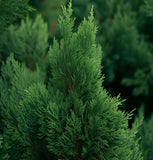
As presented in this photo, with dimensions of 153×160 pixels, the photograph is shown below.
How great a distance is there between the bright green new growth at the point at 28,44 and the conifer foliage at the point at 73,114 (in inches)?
26.2

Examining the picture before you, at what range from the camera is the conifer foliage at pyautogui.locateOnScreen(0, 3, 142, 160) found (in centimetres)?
133

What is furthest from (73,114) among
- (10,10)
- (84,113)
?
(10,10)

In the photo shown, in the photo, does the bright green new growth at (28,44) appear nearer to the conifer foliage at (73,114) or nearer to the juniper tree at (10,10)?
the juniper tree at (10,10)

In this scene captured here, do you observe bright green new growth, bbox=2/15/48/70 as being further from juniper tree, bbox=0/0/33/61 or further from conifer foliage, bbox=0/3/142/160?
conifer foliage, bbox=0/3/142/160

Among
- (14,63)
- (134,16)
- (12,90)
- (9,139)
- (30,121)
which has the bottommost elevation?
(9,139)

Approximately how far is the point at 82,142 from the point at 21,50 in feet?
3.68

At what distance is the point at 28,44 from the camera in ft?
7.03

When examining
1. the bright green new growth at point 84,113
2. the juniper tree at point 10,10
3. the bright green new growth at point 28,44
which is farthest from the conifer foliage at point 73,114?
the bright green new growth at point 28,44

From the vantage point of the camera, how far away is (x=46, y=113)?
1374 millimetres

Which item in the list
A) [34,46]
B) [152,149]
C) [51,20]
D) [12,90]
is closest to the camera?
[12,90]

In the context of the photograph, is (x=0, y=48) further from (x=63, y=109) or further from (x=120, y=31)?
(x=120, y=31)

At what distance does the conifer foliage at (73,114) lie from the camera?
1.33m

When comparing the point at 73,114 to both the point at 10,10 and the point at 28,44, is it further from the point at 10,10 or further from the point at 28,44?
the point at 28,44

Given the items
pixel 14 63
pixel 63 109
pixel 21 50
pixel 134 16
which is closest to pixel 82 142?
pixel 63 109
